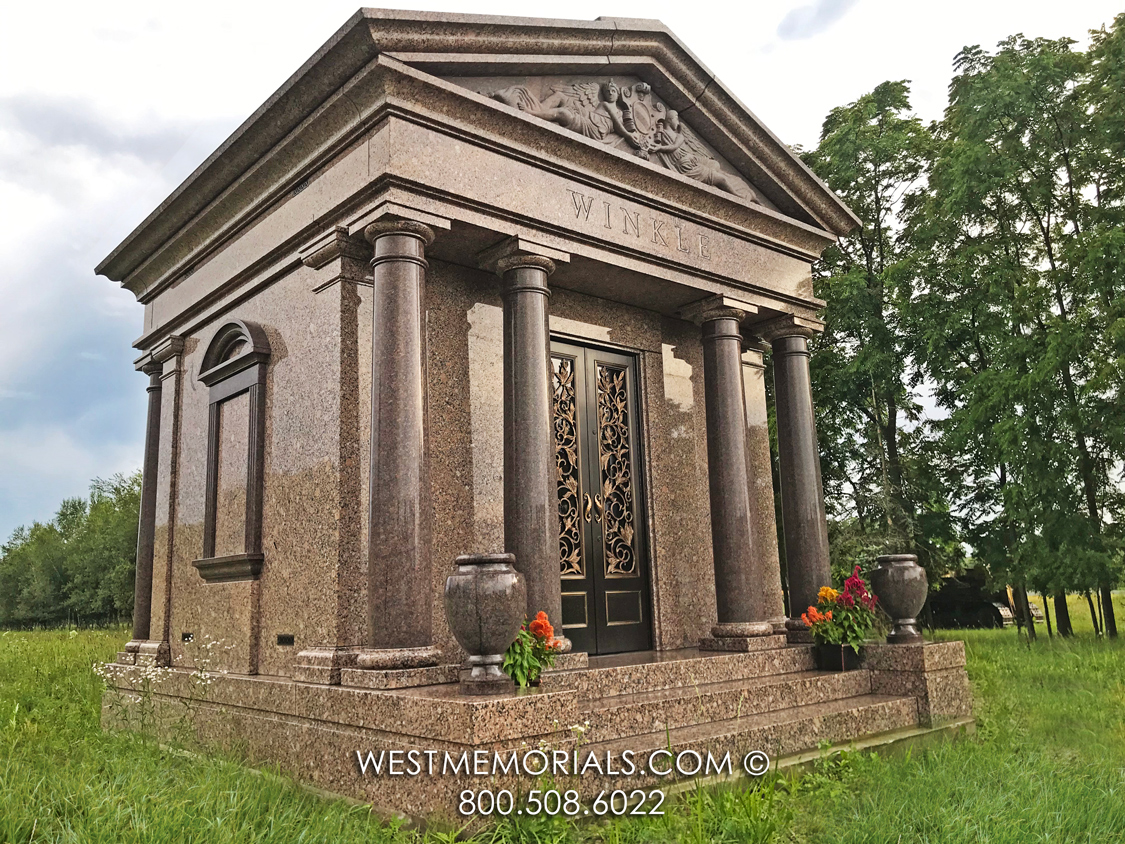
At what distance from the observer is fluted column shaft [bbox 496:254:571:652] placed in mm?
7145

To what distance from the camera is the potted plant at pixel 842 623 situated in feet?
27.4

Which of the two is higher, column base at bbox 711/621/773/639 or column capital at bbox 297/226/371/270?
column capital at bbox 297/226/371/270

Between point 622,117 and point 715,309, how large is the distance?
2.25 metres

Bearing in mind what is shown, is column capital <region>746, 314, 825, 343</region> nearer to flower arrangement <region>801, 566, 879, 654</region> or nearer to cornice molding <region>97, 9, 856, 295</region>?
cornice molding <region>97, 9, 856, 295</region>

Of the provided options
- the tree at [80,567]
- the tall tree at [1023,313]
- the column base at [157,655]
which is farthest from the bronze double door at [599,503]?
the tree at [80,567]

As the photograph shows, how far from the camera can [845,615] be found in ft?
27.6

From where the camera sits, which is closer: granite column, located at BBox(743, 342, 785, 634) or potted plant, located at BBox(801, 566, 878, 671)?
potted plant, located at BBox(801, 566, 878, 671)

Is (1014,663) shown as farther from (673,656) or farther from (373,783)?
(373,783)

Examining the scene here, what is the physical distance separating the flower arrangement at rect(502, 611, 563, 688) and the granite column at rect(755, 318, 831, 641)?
422cm

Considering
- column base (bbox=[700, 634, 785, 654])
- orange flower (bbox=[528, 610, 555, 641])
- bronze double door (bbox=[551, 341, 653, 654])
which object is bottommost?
column base (bbox=[700, 634, 785, 654])

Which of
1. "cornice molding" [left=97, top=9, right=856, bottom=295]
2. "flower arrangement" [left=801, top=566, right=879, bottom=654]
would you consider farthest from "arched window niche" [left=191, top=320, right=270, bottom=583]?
"flower arrangement" [left=801, top=566, right=879, bottom=654]

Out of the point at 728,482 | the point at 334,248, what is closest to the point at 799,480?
the point at 728,482

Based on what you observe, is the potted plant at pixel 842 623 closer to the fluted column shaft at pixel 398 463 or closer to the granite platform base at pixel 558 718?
the granite platform base at pixel 558 718

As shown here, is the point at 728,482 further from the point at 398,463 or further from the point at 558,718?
the point at 558,718
